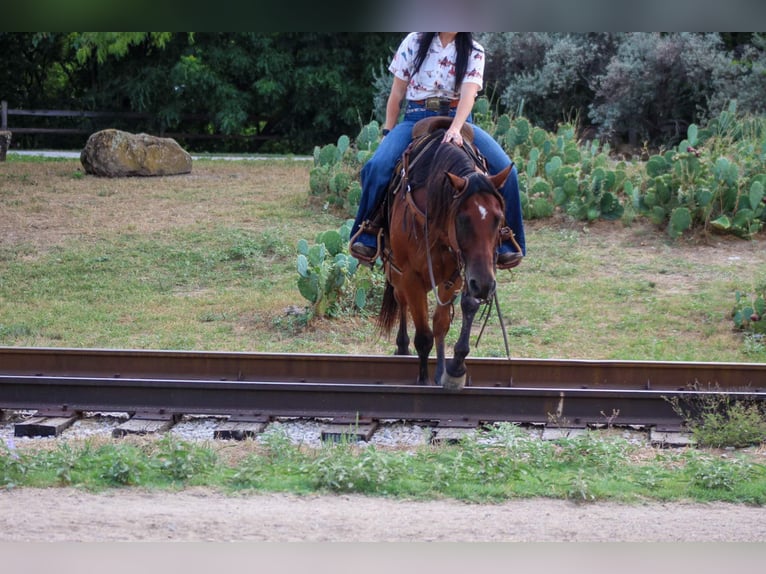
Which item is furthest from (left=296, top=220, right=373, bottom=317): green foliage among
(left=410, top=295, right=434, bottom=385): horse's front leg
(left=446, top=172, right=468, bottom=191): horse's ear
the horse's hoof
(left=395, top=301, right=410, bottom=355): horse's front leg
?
(left=446, top=172, right=468, bottom=191): horse's ear

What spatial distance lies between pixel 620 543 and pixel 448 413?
258 cm

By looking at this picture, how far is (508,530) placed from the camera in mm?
5480

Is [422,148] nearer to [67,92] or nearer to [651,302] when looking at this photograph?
[651,302]

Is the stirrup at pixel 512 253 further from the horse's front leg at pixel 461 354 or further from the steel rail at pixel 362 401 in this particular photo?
the steel rail at pixel 362 401

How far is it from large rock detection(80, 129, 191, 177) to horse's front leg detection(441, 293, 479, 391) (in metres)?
13.6

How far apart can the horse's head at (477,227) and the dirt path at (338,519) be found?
145 centimetres

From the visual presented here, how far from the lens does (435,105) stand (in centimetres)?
786

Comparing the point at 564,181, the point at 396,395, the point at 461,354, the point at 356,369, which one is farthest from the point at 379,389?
the point at 564,181

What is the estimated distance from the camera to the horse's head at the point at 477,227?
650cm

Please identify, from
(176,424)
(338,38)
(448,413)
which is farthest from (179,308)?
(338,38)

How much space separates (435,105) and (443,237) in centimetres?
135

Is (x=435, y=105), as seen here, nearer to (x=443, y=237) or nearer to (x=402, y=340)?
(x=443, y=237)

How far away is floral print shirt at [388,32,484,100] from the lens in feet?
25.1

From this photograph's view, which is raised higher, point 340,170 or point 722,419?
point 340,170
